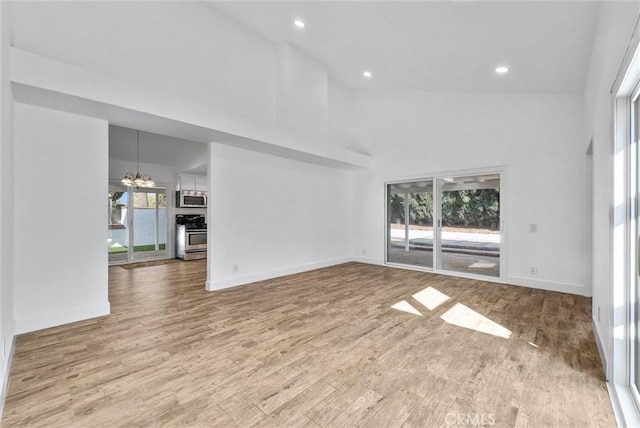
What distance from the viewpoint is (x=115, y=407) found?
6.03 ft

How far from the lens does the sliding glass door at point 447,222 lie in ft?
18.1

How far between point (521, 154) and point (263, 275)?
495cm

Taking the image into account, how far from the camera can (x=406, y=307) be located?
3822mm

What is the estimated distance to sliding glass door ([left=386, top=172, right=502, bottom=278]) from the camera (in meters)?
5.52

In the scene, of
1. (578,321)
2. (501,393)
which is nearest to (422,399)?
(501,393)

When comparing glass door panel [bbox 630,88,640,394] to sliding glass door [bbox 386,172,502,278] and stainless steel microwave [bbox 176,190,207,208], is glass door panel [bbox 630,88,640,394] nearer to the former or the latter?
sliding glass door [bbox 386,172,502,278]

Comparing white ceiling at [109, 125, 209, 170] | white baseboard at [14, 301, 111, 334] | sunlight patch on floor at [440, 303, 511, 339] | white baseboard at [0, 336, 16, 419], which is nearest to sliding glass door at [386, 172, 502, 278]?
sunlight patch on floor at [440, 303, 511, 339]

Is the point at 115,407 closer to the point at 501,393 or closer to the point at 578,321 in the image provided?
the point at 501,393

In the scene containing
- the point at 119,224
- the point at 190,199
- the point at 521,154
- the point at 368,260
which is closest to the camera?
the point at 521,154

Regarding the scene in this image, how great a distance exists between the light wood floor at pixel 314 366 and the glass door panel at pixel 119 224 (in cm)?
401

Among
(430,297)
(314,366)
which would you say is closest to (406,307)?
(430,297)

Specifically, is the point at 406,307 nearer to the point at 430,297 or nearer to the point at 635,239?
the point at 430,297

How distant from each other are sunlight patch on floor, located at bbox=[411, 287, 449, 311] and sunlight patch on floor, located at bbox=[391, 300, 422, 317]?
0.21 m

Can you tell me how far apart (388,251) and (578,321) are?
150 inches
